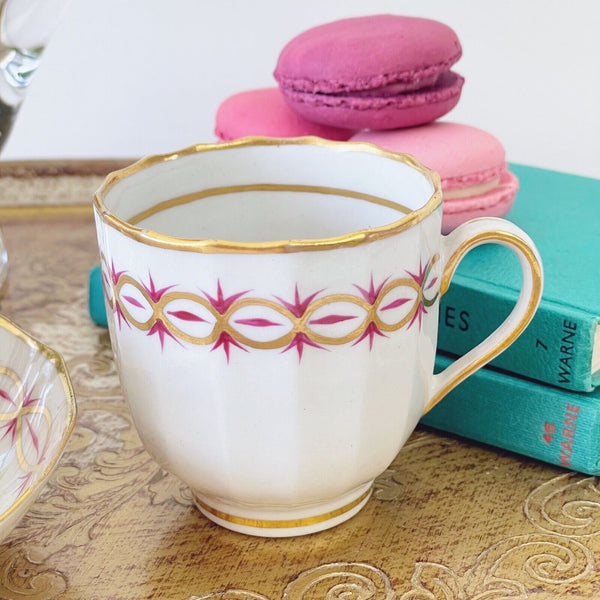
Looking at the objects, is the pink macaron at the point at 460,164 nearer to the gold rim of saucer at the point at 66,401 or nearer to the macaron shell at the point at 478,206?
the macaron shell at the point at 478,206

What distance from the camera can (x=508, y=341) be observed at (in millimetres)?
385

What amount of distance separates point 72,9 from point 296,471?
637mm

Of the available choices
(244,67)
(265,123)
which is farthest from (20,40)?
(244,67)

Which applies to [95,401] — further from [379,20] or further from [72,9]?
[72,9]

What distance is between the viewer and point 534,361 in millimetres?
425

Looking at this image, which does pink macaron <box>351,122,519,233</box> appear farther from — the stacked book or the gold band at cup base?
the gold band at cup base

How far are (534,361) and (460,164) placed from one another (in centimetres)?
10

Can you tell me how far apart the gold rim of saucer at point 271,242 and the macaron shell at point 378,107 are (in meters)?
0.07

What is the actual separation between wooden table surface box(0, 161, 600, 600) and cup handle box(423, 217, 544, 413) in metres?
0.05

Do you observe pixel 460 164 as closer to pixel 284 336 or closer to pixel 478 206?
pixel 478 206

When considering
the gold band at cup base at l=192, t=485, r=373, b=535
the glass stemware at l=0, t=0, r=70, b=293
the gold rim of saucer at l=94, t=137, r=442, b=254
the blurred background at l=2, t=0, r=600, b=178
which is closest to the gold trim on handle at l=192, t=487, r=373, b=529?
the gold band at cup base at l=192, t=485, r=373, b=535

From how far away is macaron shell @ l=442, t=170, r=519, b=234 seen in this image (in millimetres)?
470

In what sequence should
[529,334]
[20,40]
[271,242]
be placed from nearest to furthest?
1. [271,242]
2. [529,334]
3. [20,40]

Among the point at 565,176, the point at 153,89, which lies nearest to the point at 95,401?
the point at 565,176
